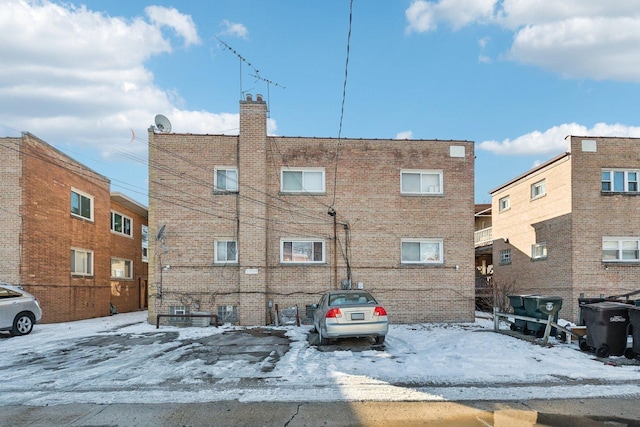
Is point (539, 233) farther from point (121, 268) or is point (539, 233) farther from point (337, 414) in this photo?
point (121, 268)

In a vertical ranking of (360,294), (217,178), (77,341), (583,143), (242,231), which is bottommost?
(77,341)

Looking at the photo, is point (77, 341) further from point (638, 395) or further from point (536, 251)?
point (536, 251)

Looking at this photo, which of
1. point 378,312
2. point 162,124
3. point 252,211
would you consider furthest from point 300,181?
point 378,312

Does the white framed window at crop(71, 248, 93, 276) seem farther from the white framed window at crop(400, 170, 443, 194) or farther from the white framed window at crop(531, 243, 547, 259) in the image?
the white framed window at crop(531, 243, 547, 259)

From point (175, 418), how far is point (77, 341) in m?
8.31

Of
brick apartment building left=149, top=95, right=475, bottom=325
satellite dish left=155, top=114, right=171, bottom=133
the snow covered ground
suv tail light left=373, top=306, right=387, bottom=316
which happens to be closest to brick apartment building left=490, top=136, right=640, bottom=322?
brick apartment building left=149, top=95, right=475, bottom=325

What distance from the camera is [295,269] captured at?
1628 cm

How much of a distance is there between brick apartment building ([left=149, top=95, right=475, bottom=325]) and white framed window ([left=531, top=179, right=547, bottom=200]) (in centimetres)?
554

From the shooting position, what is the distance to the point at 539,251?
2081cm

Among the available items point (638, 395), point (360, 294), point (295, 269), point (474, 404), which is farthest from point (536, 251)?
point (474, 404)

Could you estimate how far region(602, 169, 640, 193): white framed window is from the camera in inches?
712

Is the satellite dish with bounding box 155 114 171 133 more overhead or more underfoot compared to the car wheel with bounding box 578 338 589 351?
more overhead

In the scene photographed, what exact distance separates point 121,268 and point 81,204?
5905 mm

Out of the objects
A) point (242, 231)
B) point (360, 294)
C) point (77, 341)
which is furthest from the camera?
point (242, 231)
